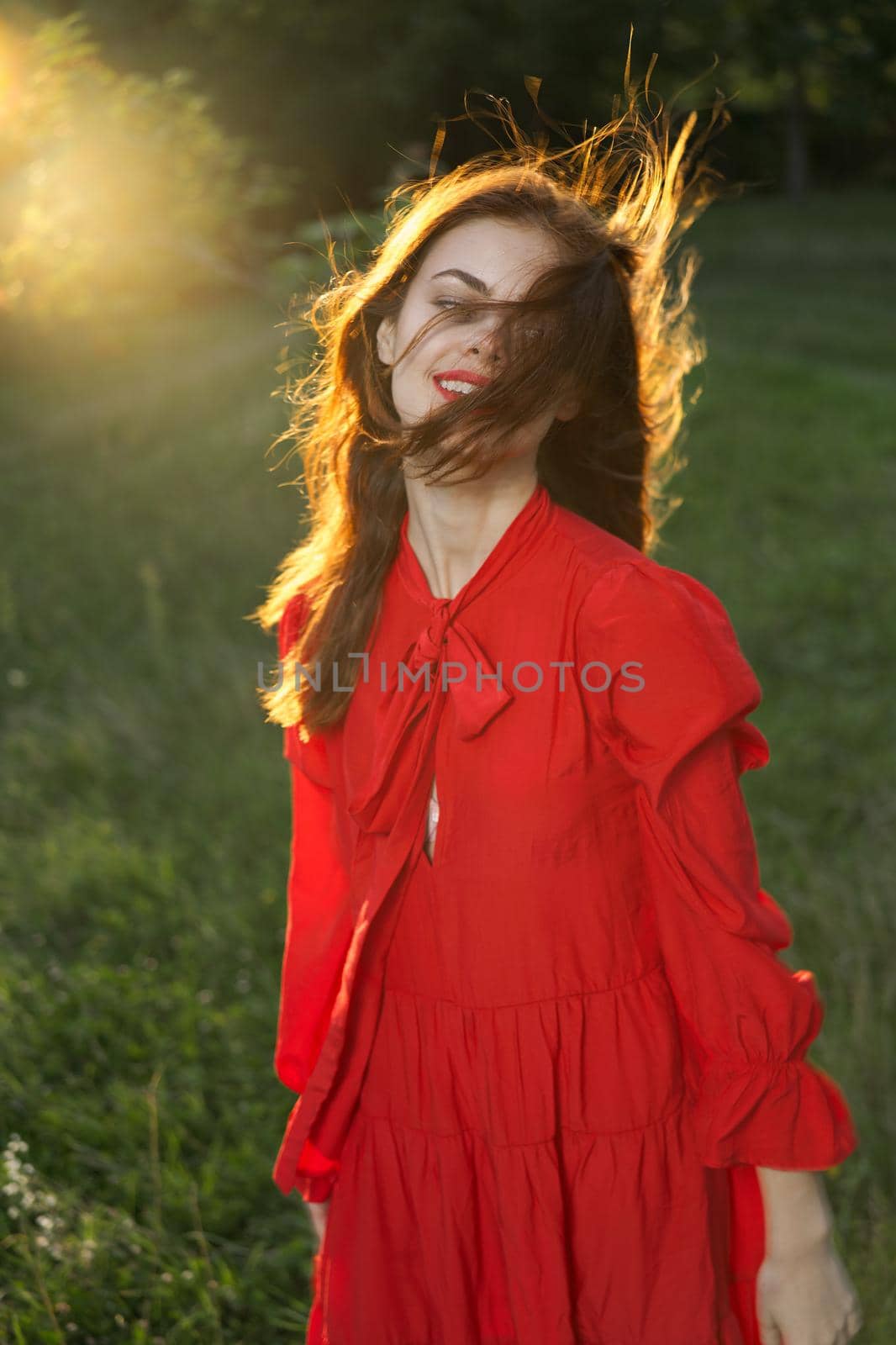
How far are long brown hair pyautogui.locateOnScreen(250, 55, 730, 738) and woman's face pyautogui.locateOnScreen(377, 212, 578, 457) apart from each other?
15 mm

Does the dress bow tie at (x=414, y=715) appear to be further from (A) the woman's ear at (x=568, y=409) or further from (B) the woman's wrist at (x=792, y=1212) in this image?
(B) the woman's wrist at (x=792, y=1212)

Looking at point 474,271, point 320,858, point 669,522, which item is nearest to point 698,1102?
point 320,858

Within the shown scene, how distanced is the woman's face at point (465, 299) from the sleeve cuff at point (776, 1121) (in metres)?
0.71

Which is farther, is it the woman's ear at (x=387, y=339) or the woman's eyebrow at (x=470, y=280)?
the woman's ear at (x=387, y=339)

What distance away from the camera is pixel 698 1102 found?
1.33m

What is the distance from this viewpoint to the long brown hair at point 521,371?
51.0 inches

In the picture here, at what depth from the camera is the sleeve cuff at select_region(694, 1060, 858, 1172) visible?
4.07ft

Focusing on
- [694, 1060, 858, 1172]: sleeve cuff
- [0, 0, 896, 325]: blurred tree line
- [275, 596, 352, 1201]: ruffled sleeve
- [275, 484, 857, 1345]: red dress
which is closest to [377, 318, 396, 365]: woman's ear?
[275, 484, 857, 1345]: red dress

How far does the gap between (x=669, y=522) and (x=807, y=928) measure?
13.0 ft

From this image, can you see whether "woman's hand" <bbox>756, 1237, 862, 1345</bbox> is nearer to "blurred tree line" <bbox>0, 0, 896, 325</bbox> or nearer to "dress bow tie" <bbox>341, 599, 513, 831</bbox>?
"dress bow tie" <bbox>341, 599, 513, 831</bbox>

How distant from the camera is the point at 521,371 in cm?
128

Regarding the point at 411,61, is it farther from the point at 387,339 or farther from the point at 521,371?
the point at 521,371

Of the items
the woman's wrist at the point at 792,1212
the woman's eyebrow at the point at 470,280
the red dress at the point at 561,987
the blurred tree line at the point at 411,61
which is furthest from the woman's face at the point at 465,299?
the blurred tree line at the point at 411,61

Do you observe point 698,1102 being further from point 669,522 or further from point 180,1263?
point 669,522
